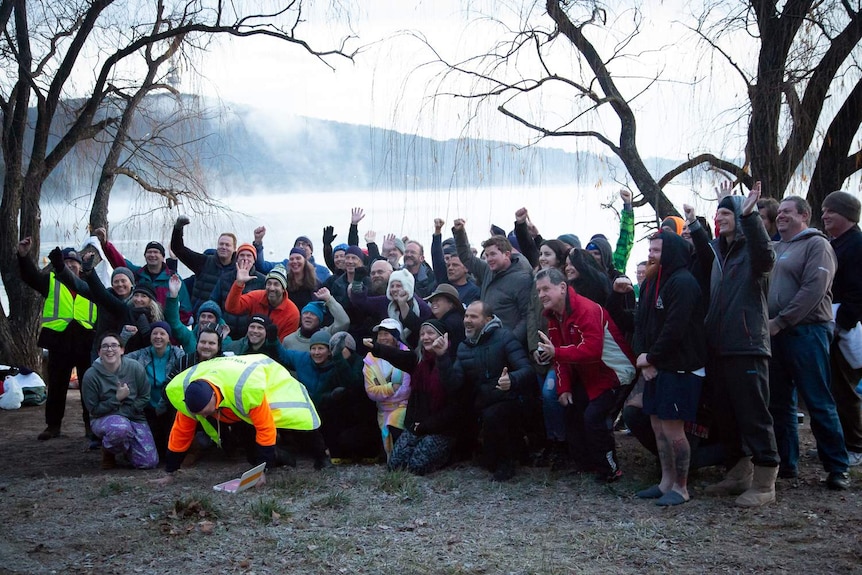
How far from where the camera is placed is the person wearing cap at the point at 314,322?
7.54 metres

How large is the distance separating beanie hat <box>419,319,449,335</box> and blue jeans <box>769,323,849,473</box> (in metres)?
2.40

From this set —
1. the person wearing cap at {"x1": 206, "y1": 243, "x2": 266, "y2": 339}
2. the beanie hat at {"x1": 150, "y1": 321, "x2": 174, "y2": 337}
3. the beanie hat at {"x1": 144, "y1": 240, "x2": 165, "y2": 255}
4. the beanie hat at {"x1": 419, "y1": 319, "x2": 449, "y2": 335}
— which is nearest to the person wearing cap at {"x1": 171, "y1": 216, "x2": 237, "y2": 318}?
the person wearing cap at {"x1": 206, "y1": 243, "x2": 266, "y2": 339}

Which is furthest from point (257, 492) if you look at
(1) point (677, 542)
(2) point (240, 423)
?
(1) point (677, 542)

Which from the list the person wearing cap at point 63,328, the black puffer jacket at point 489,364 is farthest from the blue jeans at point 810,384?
the person wearing cap at point 63,328

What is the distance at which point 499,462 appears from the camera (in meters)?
6.62

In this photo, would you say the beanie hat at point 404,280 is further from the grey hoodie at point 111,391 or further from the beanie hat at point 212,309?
the grey hoodie at point 111,391

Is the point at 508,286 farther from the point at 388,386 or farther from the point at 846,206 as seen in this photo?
the point at 846,206

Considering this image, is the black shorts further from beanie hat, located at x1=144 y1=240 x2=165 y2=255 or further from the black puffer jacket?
beanie hat, located at x1=144 y1=240 x2=165 y2=255

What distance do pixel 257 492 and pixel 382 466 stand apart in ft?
3.88

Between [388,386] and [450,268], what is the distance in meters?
1.26

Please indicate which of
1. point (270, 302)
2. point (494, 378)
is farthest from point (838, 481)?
point (270, 302)

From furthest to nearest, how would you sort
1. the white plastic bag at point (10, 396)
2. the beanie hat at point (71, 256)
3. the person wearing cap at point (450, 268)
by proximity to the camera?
1. the white plastic bag at point (10, 396)
2. the beanie hat at point (71, 256)
3. the person wearing cap at point (450, 268)

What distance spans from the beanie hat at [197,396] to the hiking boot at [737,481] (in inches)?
137

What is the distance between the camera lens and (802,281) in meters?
5.74
